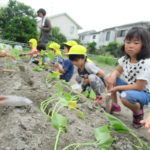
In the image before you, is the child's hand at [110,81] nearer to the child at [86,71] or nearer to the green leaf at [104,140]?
the child at [86,71]

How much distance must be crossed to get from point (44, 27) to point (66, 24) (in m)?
22.0

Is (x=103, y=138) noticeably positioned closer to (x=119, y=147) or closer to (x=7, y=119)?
(x=119, y=147)

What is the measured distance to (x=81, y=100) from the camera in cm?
170

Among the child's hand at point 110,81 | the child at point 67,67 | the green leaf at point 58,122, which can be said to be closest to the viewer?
the green leaf at point 58,122

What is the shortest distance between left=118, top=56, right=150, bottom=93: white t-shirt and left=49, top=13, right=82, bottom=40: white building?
77.7 ft

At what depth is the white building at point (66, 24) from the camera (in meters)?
24.7

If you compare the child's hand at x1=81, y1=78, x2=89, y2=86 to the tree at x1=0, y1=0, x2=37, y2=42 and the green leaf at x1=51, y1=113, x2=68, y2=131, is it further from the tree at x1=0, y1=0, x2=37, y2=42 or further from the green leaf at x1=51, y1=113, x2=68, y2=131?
the tree at x1=0, y1=0, x2=37, y2=42

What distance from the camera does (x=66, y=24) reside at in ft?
83.6

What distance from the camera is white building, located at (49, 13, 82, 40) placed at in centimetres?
2470

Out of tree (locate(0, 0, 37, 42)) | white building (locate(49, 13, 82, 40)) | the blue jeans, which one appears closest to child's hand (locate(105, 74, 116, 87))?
the blue jeans

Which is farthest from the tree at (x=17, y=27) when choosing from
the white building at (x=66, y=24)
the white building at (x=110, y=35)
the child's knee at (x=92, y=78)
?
the child's knee at (x=92, y=78)

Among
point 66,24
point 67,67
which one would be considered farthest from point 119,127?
point 66,24

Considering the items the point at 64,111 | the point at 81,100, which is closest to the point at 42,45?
the point at 81,100

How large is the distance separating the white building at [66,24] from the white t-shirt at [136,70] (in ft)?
77.7
